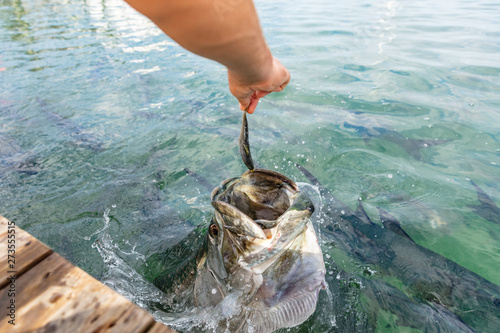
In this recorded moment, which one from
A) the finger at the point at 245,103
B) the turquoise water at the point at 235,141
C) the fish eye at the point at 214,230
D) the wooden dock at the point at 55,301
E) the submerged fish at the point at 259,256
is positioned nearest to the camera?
the wooden dock at the point at 55,301

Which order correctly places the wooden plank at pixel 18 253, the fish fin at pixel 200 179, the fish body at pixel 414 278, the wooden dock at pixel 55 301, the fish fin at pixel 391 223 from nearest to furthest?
1. the wooden dock at pixel 55 301
2. the wooden plank at pixel 18 253
3. the fish body at pixel 414 278
4. the fish fin at pixel 391 223
5. the fish fin at pixel 200 179

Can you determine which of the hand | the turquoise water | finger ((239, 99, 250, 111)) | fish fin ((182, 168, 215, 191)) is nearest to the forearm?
the hand

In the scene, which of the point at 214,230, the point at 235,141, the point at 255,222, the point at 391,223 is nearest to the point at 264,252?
the point at 255,222

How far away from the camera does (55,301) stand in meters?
1.34

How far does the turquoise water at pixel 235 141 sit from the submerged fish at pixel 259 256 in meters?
0.48

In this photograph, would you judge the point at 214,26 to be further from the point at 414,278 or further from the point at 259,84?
the point at 414,278

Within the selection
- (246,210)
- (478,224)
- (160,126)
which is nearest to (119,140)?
(160,126)

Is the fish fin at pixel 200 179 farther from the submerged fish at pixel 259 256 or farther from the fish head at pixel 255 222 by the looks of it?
the fish head at pixel 255 222

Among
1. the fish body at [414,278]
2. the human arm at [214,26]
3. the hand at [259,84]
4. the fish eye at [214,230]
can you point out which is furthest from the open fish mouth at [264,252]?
the fish body at [414,278]

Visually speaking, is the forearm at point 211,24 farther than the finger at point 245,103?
No

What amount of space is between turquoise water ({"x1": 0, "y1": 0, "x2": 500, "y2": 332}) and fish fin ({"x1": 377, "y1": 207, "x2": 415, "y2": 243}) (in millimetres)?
246

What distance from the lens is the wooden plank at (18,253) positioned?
1455mm

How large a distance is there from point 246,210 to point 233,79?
2.72 ft

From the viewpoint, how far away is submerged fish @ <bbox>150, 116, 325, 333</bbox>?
169cm
